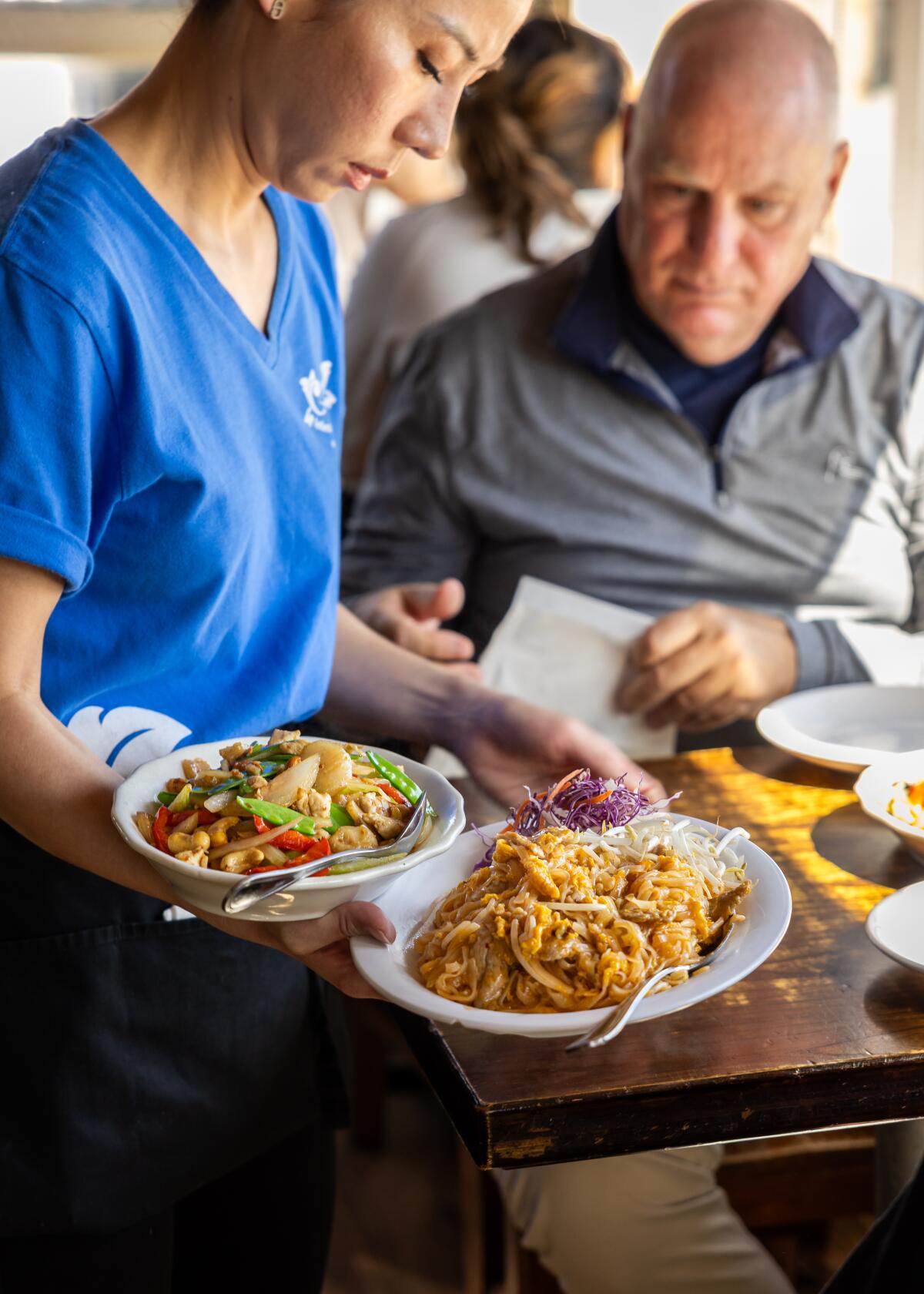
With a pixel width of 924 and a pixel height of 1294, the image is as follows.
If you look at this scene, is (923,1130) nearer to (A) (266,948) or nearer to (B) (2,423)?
(A) (266,948)

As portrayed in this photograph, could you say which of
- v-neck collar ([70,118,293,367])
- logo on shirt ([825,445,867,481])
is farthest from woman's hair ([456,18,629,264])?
v-neck collar ([70,118,293,367])

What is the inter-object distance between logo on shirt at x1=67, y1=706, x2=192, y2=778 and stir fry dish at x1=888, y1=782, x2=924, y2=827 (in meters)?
0.70

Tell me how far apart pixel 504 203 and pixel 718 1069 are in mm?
2130

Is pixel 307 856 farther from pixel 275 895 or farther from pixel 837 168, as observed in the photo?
pixel 837 168

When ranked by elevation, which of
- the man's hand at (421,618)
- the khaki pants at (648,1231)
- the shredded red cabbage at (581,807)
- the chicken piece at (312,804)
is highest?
the chicken piece at (312,804)

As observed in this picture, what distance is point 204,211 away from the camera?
3.74 ft

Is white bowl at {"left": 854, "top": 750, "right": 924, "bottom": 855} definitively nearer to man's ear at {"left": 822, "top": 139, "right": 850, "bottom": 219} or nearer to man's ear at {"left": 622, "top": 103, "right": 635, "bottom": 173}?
man's ear at {"left": 822, "top": 139, "right": 850, "bottom": 219}

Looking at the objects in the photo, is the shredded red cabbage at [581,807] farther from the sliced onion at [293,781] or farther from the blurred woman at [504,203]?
the blurred woman at [504,203]

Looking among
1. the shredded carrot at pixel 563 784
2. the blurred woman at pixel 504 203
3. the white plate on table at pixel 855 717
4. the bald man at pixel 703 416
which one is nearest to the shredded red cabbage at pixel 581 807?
the shredded carrot at pixel 563 784

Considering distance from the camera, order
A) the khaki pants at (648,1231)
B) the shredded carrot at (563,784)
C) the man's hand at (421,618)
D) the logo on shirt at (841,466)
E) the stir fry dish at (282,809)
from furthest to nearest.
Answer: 1. the logo on shirt at (841,466)
2. the man's hand at (421,618)
3. the khaki pants at (648,1231)
4. the shredded carrot at (563,784)
5. the stir fry dish at (282,809)

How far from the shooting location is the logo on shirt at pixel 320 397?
4.22 ft

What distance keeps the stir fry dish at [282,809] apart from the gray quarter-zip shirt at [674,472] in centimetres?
111

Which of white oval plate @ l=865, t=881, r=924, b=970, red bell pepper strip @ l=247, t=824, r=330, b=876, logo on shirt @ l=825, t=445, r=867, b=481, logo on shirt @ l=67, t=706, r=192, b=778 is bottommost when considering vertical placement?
logo on shirt @ l=825, t=445, r=867, b=481

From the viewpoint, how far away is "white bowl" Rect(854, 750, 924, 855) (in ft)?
3.86
